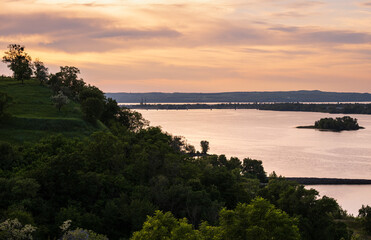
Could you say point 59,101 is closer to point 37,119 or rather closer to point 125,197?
point 37,119

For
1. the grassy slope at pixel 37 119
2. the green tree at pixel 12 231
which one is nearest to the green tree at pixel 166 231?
the green tree at pixel 12 231

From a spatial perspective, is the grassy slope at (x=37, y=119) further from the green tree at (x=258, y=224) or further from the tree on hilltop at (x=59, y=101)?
the green tree at (x=258, y=224)

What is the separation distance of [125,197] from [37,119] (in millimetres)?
36071

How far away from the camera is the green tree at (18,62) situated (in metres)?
109

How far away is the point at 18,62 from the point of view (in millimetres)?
110688

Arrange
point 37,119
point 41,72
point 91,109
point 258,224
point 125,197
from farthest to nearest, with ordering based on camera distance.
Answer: point 41,72, point 91,109, point 37,119, point 125,197, point 258,224

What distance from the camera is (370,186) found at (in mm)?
127312

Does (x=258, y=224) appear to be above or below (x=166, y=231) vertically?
above

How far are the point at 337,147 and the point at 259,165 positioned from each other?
9188 cm

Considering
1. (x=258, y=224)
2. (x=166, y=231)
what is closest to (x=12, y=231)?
(x=166, y=231)

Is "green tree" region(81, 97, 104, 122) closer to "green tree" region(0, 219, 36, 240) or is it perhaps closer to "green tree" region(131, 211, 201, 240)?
"green tree" region(0, 219, 36, 240)

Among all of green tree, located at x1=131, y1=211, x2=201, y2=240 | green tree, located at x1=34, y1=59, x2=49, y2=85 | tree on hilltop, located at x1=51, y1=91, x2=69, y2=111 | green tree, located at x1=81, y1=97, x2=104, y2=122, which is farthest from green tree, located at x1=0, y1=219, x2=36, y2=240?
green tree, located at x1=34, y1=59, x2=49, y2=85

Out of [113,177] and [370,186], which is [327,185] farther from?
[113,177]

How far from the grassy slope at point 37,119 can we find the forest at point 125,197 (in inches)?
13.2
